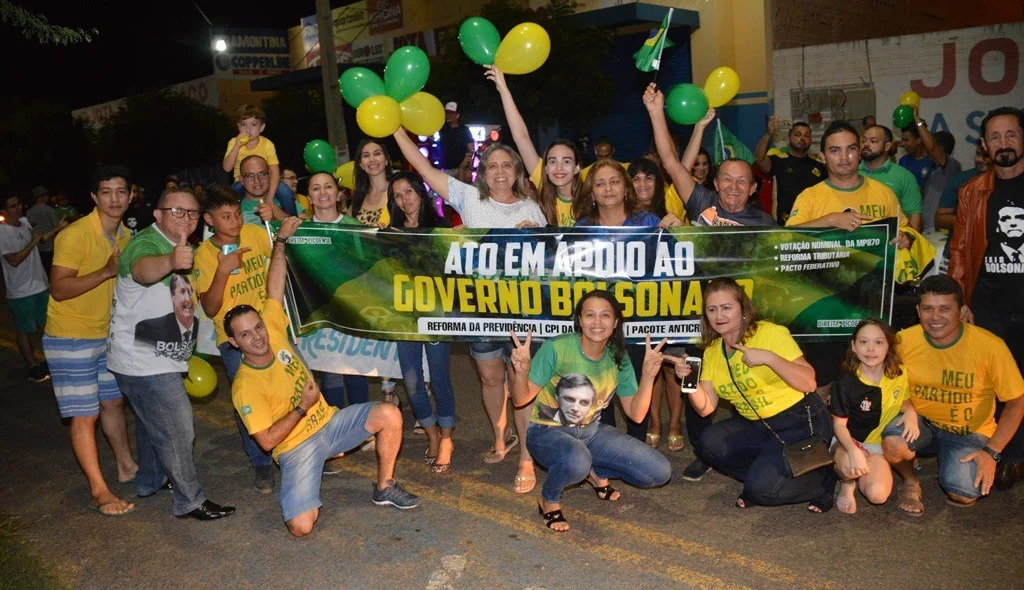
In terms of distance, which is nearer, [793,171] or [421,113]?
[421,113]

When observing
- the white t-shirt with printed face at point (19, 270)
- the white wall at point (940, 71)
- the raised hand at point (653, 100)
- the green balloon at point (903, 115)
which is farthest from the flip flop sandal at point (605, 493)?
the white wall at point (940, 71)

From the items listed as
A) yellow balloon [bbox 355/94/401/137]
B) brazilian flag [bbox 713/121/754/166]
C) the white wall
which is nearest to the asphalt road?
yellow balloon [bbox 355/94/401/137]

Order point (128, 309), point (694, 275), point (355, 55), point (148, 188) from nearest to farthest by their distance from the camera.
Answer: point (128, 309)
point (694, 275)
point (355, 55)
point (148, 188)

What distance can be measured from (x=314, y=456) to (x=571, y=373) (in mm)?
1507

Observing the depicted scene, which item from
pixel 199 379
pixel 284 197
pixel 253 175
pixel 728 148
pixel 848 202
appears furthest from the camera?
pixel 284 197

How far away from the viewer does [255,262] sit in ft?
19.0

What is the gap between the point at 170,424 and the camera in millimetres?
5039

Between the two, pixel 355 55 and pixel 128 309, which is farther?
pixel 355 55

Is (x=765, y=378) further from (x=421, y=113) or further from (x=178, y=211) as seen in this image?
(x=178, y=211)

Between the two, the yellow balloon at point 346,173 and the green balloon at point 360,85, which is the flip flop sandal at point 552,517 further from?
the yellow balloon at point 346,173

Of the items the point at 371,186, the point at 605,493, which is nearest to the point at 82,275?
the point at 371,186

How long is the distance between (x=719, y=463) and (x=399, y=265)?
2.36m

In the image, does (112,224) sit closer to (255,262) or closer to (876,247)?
(255,262)

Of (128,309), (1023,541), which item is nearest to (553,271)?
(128,309)
